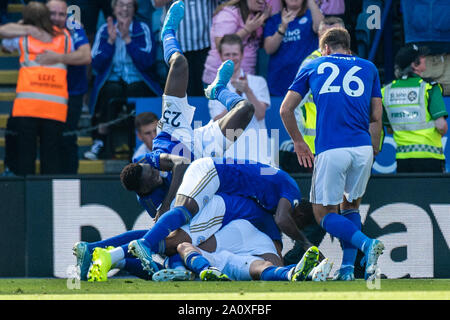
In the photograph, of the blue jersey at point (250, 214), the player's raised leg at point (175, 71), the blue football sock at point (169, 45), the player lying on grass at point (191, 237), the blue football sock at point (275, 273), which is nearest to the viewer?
the blue football sock at point (275, 273)

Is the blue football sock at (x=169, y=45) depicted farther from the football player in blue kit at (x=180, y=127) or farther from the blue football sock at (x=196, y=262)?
the blue football sock at (x=196, y=262)

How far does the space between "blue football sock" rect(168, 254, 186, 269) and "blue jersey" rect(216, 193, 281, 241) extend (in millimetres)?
463

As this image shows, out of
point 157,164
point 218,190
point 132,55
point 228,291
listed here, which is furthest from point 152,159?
point 132,55

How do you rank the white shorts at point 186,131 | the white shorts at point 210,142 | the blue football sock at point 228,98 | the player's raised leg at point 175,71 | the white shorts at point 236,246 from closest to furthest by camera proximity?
the white shorts at point 236,246
the blue football sock at point 228,98
the white shorts at point 210,142
the white shorts at point 186,131
the player's raised leg at point 175,71

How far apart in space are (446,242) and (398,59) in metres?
1.65

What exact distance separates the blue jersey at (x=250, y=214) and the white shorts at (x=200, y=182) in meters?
0.20

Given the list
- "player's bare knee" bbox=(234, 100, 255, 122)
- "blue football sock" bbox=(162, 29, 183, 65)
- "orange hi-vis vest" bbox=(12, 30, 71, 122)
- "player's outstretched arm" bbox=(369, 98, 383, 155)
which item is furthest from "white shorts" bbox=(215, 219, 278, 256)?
"orange hi-vis vest" bbox=(12, 30, 71, 122)

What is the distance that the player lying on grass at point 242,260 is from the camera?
19.7 feet

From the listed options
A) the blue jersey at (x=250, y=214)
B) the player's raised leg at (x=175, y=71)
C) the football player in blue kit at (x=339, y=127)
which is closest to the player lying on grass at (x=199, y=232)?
the blue jersey at (x=250, y=214)

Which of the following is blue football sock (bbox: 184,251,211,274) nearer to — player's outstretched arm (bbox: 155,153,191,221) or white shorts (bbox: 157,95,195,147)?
player's outstretched arm (bbox: 155,153,191,221)

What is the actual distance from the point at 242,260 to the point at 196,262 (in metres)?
0.45

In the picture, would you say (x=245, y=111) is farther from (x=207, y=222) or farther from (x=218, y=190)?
(x=207, y=222)

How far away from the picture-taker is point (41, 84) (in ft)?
29.5
